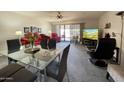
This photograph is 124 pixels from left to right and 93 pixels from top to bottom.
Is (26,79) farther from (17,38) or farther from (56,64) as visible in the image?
(17,38)

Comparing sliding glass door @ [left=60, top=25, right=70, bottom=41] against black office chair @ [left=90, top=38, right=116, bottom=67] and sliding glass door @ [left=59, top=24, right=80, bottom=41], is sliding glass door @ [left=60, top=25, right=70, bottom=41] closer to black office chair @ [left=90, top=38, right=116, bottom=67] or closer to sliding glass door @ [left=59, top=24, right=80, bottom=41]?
sliding glass door @ [left=59, top=24, right=80, bottom=41]

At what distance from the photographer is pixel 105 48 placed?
264 cm

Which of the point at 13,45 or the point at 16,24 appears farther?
the point at 13,45

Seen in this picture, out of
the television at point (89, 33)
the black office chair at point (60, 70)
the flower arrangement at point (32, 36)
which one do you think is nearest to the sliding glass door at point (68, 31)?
the television at point (89, 33)

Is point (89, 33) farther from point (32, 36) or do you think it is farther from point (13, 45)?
point (13, 45)

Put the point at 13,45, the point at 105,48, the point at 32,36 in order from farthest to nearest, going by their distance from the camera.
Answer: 1. the point at 105,48
2. the point at 13,45
3. the point at 32,36

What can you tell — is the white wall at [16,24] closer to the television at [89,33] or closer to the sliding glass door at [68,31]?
the sliding glass door at [68,31]

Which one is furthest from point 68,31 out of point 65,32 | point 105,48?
point 105,48

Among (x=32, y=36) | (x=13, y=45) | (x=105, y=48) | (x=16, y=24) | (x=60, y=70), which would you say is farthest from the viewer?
(x=105, y=48)

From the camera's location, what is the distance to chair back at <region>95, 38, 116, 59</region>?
2.59 m

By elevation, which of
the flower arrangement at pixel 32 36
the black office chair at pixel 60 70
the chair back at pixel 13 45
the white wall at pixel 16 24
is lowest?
the black office chair at pixel 60 70

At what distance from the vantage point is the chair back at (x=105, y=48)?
8.49 feet

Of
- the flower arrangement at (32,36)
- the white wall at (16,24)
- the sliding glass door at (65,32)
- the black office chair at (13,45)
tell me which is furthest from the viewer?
the black office chair at (13,45)

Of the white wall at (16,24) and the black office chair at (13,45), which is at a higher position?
the white wall at (16,24)
